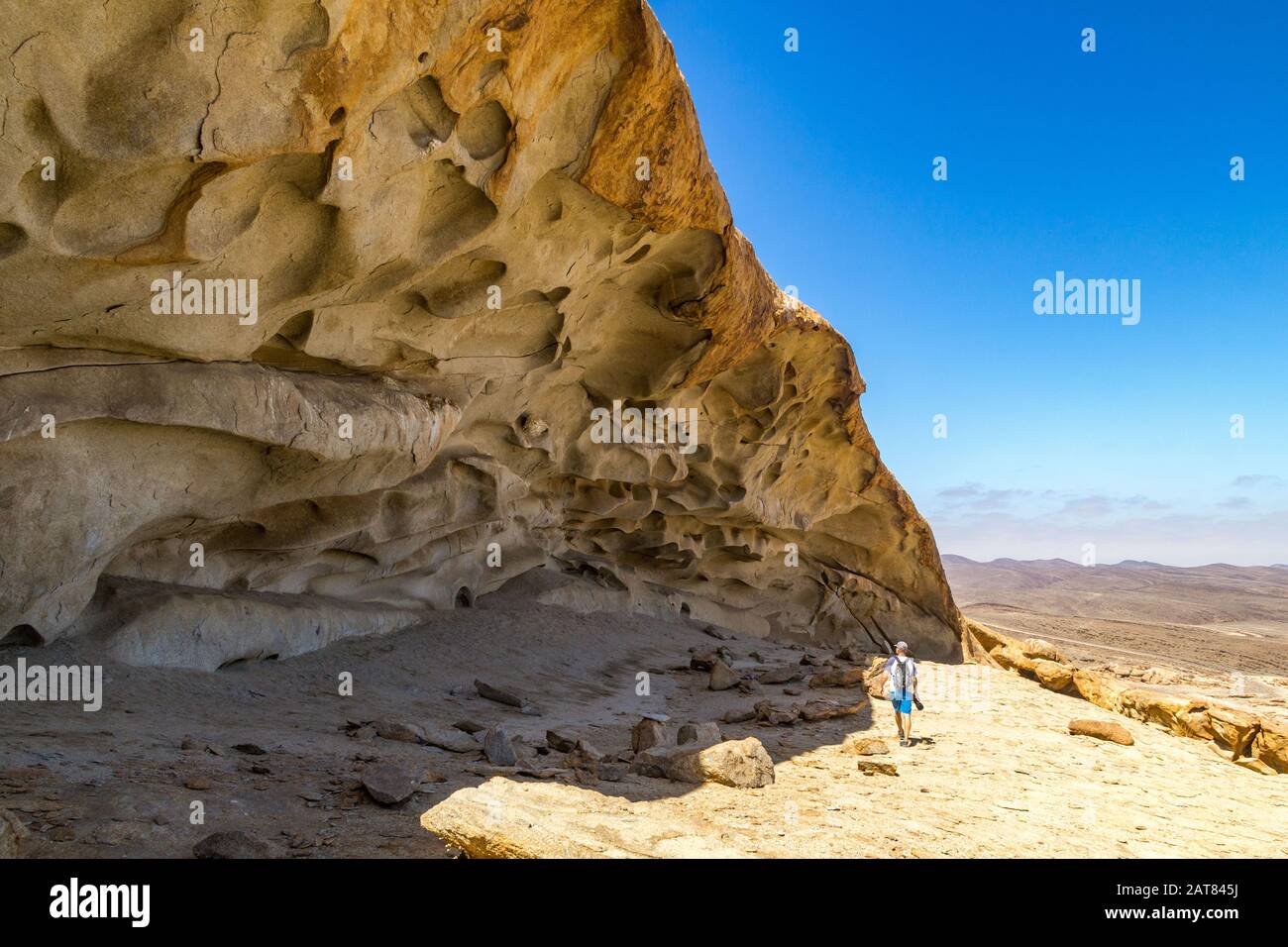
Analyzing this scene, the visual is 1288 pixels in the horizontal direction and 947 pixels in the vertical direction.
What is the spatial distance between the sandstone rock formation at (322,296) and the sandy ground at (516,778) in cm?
A: 72

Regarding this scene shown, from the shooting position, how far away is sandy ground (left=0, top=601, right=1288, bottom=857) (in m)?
3.10

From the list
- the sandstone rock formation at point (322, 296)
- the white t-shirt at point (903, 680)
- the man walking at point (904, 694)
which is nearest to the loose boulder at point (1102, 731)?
the man walking at point (904, 694)

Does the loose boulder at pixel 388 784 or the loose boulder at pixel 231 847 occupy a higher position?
the loose boulder at pixel 231 847

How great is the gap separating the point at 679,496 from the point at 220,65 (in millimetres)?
9323

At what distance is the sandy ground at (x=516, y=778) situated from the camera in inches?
122

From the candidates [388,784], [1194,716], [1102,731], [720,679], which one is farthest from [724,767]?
[1194,716]

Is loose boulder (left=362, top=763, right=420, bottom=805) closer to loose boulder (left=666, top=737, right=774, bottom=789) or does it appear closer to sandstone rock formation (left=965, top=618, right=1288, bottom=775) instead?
loose boulder (left=666, top=737, right=774, bottom=789)

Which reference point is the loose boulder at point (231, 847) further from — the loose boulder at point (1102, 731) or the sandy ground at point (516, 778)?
the loose boulder at point (1102, 731)

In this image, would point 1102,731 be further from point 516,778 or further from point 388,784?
point 388,784

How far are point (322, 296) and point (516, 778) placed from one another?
347 cm

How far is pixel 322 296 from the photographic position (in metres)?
5.32

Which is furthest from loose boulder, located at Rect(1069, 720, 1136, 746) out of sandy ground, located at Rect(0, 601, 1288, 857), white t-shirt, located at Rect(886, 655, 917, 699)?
white t-shirt, located at Rect(886, 655, 917, 699)

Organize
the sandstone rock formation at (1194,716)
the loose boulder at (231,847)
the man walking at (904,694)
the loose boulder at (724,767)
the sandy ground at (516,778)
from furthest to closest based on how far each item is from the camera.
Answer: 1. the sandstone rock formation at (1194,716)
2. the man walking at (904,694)
3. the loose boulder at (724,767)
4. the sandy ground at (516,778)
5. the loose boulder at (231,847)

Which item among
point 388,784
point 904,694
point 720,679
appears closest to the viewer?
point 388,784
